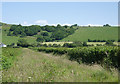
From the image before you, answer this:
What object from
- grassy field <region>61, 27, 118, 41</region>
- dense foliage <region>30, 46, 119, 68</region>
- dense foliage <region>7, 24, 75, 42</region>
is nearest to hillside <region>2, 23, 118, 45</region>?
grassy field <region>61, 27, 118, 41</region>

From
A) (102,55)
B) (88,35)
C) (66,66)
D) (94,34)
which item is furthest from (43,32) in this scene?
(66,66)

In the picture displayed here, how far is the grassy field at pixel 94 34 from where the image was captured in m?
142

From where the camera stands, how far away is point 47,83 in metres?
8.01

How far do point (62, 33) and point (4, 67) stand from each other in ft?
503

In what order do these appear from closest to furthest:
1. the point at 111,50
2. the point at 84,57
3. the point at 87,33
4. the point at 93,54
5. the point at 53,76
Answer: the point at 53,76 → the point at 111,50 → the point at 93,54 → the point at 84,57 → the point at 87,33

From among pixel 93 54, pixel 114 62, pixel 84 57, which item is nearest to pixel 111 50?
pixel 114 62

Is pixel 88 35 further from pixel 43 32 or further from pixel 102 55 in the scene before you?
pixel 102 55

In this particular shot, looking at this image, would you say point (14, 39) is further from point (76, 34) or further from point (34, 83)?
point (34, 83)

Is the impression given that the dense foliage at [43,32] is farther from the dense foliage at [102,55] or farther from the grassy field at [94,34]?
the dense foliage at [102,55]

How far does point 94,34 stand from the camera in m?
153

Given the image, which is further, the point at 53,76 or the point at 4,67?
the point at 4,67

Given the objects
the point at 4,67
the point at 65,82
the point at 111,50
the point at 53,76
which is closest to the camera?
the point at 65,82

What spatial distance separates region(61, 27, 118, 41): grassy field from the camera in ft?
466

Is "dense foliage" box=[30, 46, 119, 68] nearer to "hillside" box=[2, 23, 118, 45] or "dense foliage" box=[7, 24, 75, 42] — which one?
"hillside" box=[2, 23, 118, 45]
